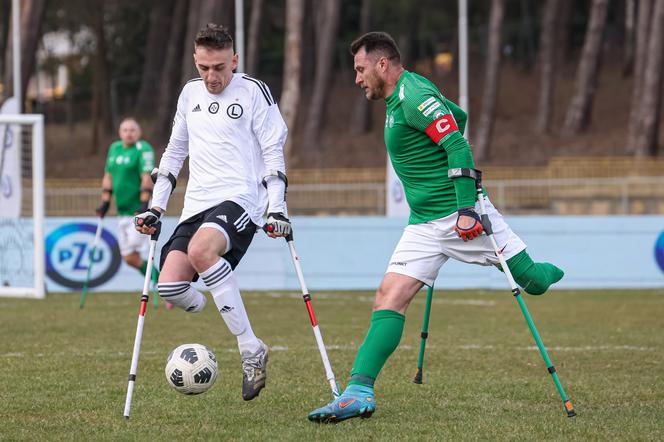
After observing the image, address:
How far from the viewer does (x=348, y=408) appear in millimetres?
6594

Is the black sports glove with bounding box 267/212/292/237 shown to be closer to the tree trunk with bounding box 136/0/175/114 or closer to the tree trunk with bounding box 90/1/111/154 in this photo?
the tree trunk with bounding box 90/1/111/154

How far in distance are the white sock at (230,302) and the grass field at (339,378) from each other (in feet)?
1.34

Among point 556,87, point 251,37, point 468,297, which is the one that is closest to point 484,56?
point 556,87

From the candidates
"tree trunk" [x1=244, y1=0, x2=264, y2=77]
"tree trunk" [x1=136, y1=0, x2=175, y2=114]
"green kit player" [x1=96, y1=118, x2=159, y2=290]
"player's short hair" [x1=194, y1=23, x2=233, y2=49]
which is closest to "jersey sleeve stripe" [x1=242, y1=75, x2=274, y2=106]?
"player's short hair" [x1=194, y1=23, x2=233, y2=49]

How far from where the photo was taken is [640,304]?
1561cm

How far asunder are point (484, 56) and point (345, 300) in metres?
46.8

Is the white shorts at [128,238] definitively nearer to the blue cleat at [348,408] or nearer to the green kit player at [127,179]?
the green kit player at [127,179]

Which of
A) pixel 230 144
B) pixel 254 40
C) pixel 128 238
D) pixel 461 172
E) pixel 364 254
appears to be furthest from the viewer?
pixel 254 40

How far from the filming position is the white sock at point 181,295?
7.17 meters

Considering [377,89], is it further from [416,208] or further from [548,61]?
[548,61]

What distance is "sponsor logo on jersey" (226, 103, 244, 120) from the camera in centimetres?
738

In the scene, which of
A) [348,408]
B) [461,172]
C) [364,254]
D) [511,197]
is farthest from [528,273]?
[511,197]

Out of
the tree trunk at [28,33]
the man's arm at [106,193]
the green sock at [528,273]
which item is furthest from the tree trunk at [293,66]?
the green sock at [528,273]

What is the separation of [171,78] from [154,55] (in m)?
6.45
